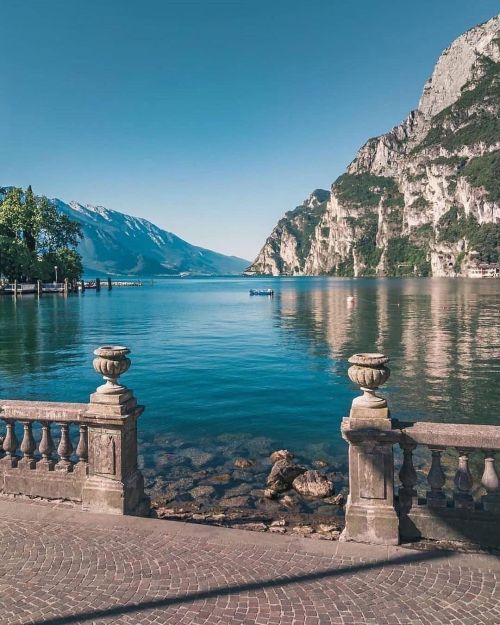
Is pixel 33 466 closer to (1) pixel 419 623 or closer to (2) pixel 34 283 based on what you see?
(1) pixel 419 623

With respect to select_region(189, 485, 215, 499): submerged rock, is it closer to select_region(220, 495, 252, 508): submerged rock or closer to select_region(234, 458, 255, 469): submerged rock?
select_region(220, 495, 252, 508): submerged rock

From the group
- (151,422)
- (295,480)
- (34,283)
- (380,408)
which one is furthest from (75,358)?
(34,283)

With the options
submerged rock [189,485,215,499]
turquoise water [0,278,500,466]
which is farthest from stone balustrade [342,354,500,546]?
turquoise water [0,278,500,466]

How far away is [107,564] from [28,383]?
63.0 ft

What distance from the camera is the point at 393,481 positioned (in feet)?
20.6

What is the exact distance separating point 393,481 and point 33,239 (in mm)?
100011

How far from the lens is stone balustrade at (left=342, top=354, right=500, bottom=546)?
6.13 m

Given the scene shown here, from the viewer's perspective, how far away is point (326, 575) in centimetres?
528

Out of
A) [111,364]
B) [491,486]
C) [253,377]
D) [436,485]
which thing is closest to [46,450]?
[111,364]

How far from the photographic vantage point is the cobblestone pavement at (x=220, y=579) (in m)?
4.59

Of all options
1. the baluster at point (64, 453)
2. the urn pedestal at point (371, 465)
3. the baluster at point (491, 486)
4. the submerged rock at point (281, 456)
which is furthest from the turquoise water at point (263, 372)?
the baluster at point (491, 486)

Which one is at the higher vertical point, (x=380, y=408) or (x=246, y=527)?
(x=380, y=408)

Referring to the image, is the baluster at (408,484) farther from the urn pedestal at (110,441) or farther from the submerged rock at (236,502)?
the submerged rock at (236,502)

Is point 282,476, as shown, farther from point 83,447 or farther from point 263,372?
point 263,372
